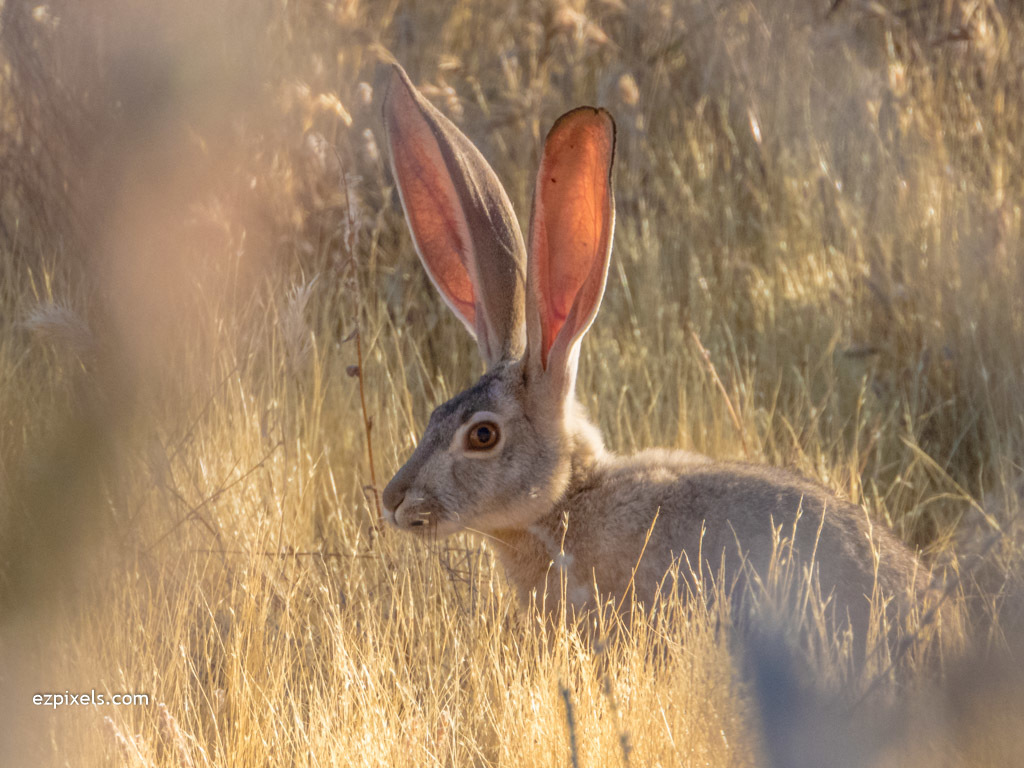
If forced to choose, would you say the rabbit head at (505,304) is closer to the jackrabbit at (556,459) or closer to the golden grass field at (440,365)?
the jackrabbit at (556,459)

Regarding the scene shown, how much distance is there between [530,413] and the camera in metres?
3.50

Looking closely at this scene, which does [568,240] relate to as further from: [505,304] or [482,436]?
[482,436]

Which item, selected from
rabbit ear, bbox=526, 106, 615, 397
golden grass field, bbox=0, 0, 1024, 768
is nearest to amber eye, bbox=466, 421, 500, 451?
rabbit ear, bbox=526, 106, 615, 397

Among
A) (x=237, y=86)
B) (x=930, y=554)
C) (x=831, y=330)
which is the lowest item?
(x=930, y=554)

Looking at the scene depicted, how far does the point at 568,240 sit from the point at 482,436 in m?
0.60

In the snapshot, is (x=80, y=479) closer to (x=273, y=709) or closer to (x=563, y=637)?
(x=273, y=709)

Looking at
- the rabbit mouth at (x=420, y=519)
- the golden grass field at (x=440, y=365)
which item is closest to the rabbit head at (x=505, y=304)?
the rabbit mouth at (x=420, y=519)

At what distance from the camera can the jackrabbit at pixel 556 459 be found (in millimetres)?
2955

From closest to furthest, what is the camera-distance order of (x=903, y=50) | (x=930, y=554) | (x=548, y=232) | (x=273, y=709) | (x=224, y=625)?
(x=273, y=709) < (x=224, y=625) < (x=548, y=232) < (x=930, y=554) < (x=903, y=50)

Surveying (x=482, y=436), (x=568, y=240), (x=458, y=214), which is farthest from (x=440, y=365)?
(x=568, y=240)

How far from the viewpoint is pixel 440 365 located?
4.85m

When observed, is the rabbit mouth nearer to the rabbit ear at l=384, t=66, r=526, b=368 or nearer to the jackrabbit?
the jackrabbit

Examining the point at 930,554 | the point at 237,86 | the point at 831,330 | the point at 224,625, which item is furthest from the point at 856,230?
the point at 224,625

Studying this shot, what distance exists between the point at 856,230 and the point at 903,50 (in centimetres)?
171
